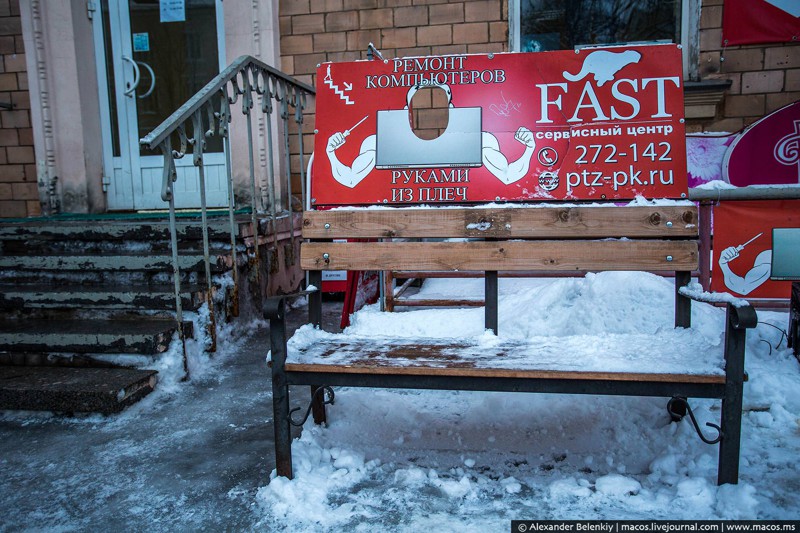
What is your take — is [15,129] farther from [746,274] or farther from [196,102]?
[746,274]

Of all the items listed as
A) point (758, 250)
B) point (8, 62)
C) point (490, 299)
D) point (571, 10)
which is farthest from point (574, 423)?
point (8, 62)

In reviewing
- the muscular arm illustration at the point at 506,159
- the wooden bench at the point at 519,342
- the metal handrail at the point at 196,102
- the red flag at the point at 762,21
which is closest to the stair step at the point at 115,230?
the metal handrail at the point at 196,102

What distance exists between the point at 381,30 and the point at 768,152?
3792mm

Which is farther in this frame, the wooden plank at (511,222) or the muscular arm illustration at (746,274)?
the muscular arm illustration at (746,274)

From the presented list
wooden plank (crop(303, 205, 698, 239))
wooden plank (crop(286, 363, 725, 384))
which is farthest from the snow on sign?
wooden plank (crop(286, 363, 725, 384))

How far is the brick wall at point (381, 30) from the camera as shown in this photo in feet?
18.7

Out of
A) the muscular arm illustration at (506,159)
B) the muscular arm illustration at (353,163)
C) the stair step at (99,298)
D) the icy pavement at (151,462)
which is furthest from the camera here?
the stair step at (99,298)

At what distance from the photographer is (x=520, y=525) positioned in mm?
1977

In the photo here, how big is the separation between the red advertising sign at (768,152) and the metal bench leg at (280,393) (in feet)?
15.5

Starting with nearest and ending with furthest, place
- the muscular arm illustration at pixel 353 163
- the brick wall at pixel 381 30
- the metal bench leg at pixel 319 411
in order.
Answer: the metal bench leg at pixel 319 411 → the muscular arm illustration at pixel 353 163 → the brick wall at pixel 381 30

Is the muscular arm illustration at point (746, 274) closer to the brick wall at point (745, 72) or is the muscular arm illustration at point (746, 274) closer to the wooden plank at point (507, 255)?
the wooden plank at point (507, 255)

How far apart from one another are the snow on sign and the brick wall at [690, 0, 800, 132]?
10.7 ft

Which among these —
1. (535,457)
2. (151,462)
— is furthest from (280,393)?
(535,457)

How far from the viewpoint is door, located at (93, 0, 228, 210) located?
6.11 meters
